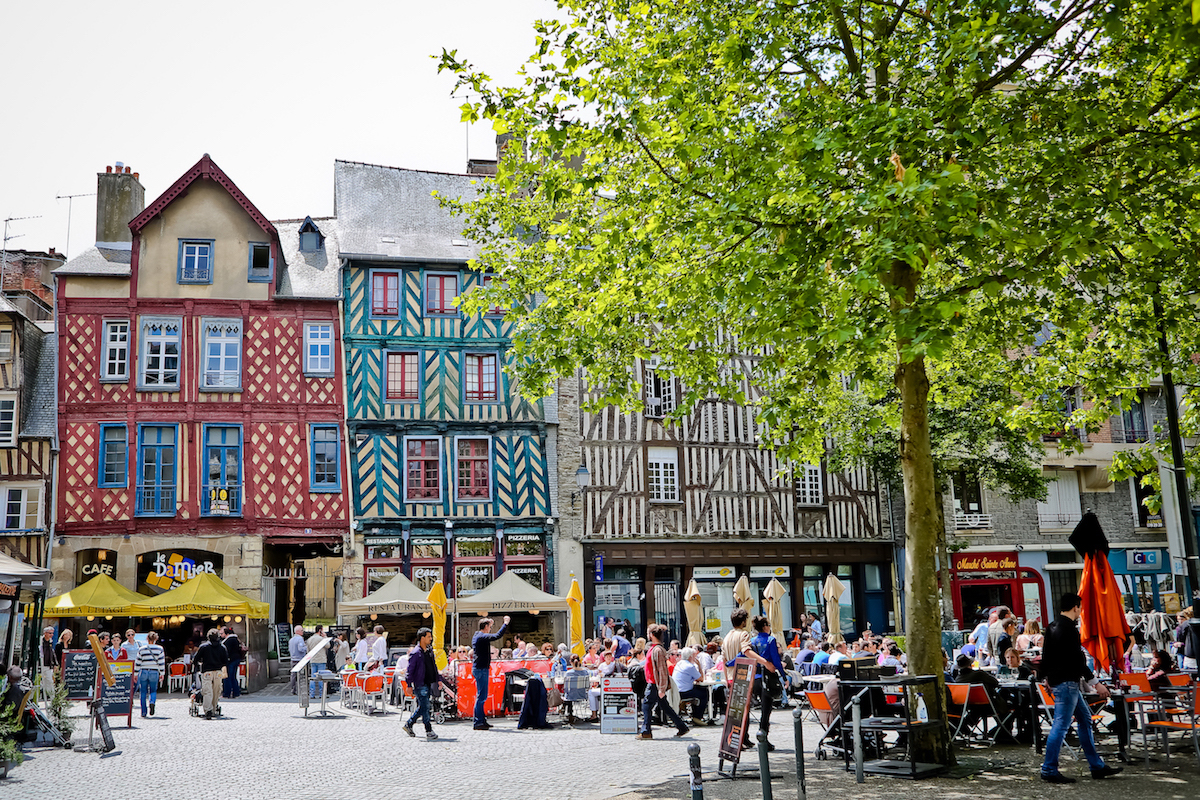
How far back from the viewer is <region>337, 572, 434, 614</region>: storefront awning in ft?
66.2

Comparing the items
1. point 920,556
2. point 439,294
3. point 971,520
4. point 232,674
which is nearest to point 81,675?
point 232,674

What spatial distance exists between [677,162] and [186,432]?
16.9m

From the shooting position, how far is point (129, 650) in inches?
700

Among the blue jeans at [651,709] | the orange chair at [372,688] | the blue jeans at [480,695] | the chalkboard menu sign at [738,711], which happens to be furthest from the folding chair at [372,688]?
the chalkboard menu sign at [738,711]

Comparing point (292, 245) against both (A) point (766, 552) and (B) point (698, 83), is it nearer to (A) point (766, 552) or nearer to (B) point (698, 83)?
(A) point (766, 552)

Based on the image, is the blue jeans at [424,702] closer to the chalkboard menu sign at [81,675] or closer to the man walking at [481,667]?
the man walking at [481,667]

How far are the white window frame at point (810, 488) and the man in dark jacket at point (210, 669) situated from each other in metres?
15.8

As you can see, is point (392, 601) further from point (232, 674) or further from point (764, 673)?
point (764, 673)

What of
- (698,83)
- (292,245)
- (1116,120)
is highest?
(292,245)

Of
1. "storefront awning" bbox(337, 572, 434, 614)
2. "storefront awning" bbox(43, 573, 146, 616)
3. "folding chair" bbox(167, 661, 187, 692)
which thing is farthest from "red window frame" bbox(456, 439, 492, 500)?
"storefront awning" bbox(43, 573, 146, 616)

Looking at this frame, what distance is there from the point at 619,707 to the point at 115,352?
→ 16185mm

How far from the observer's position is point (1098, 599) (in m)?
10.6

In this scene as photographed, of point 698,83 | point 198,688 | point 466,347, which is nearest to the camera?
point 698,83

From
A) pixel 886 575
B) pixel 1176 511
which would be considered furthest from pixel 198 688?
pixel 886 575
